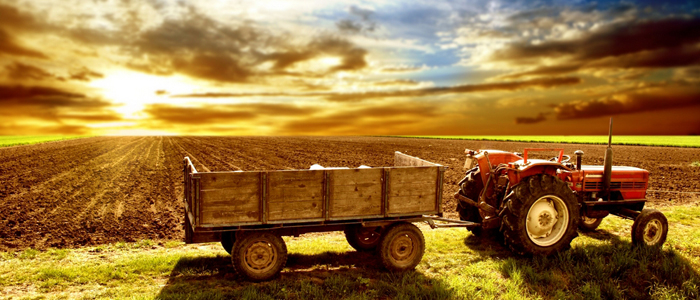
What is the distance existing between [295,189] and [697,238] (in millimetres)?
8108

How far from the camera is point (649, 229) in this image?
7.38 m

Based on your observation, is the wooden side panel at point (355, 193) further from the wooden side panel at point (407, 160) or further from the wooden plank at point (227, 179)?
the wooden side panel at point (407, 160)

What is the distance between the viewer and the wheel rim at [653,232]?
24.1ft

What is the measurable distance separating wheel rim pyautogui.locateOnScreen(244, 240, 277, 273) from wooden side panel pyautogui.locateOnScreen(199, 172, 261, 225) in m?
0.39

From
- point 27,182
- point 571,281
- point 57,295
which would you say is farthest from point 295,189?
point 27,182

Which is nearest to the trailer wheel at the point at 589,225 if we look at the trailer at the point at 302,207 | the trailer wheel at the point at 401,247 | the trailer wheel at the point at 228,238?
the trailer at the point at 302,207

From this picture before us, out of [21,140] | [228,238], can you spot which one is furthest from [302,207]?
[21,140]

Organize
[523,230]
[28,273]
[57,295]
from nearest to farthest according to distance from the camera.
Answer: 1. [57,295]
2. [28,273]
3. [523,230]

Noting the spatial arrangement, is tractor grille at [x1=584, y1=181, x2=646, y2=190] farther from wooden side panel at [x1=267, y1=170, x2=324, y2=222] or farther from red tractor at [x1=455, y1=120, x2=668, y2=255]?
wooden side panel at [x1=267, y1=170, x2=324, y2=222]

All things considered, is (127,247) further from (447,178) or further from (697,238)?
(447,178)

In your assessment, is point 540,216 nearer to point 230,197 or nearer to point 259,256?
point 259,256

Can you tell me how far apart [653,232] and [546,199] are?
7.70 feet

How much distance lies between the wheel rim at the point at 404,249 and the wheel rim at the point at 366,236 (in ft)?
2.57

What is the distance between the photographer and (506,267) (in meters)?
6.33
